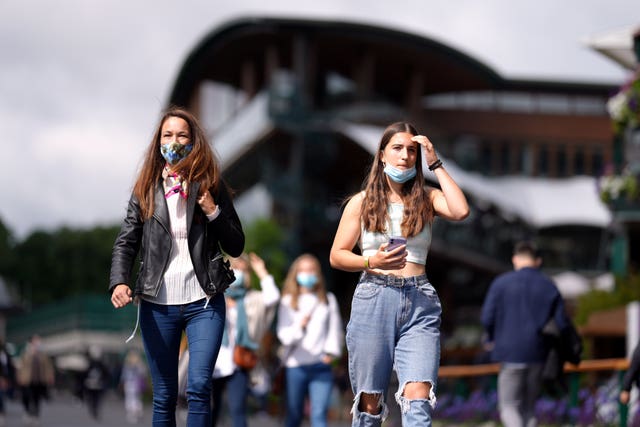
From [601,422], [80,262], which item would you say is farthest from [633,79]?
[80,262]

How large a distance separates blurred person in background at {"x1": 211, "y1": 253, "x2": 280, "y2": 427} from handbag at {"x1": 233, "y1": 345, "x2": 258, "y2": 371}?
1 centimetres

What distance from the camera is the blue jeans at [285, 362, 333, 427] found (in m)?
10.9

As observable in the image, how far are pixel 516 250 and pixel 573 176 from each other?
179 ft

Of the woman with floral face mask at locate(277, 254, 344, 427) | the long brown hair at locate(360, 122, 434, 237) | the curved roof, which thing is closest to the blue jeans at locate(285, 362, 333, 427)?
the woman with floral face mask at locate(277, 254, 344, 427)

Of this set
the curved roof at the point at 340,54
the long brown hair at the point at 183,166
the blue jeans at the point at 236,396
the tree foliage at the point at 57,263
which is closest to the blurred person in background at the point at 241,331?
the blue jeans at the point at 236,396

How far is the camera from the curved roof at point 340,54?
4656 centimetres

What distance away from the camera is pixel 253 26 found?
156ft

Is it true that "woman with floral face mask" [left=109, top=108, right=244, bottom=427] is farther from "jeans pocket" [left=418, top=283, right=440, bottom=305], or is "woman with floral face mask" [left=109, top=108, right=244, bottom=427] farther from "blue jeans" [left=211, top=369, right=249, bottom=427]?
"blue jeans" [left=211, top=369, right=249, bottom=427]

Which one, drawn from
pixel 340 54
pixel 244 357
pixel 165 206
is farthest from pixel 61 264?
pixel 165 206

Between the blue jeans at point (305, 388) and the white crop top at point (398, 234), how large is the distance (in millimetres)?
4254

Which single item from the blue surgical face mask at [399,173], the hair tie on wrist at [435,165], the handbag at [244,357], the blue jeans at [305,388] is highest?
the hair tie on wrist at [435,165]

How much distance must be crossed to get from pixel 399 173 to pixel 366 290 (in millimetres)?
620

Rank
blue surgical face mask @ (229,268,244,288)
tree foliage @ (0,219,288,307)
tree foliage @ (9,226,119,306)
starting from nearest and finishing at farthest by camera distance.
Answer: blue surgical face mask @ (229,268,244,288) < tree foliage @ (0,219,288,307) < tree foliage @ (9,226,119,306)

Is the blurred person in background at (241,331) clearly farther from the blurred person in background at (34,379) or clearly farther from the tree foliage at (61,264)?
the tree foliage at (61,264)
